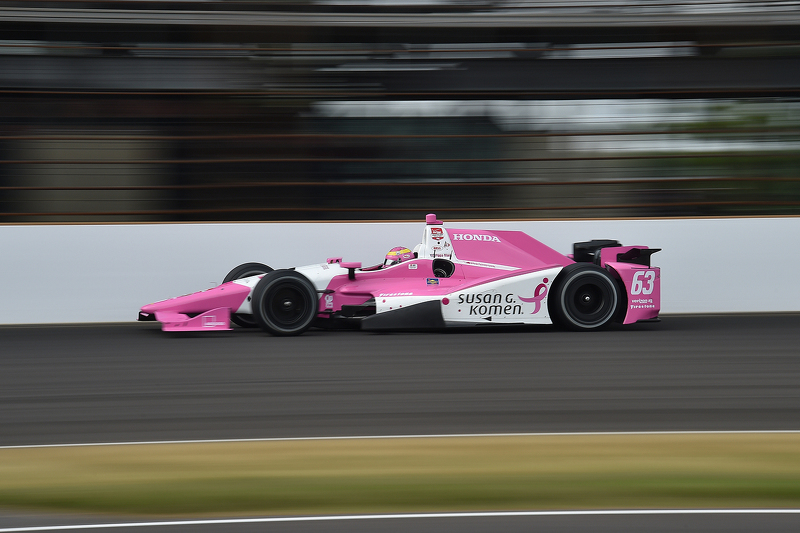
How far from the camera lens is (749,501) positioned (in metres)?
3.43

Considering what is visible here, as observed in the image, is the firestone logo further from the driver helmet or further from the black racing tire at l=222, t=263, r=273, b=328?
the black racing tire at l=222, t=263, r=273, b=328

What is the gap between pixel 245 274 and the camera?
957 centimetres

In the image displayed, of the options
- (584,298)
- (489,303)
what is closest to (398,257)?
(489,303)

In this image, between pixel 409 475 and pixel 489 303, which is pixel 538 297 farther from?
pixel 409 475

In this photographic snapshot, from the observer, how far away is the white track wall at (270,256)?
10070 millimetres

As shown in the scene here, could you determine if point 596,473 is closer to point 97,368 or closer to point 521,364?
point 521,364

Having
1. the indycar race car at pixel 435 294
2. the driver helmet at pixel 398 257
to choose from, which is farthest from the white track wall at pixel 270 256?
the driver helmet at pixel 398 257

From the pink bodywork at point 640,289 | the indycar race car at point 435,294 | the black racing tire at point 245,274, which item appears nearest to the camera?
the indycar race car at point 435,294

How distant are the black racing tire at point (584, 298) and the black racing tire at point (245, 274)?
3.54m

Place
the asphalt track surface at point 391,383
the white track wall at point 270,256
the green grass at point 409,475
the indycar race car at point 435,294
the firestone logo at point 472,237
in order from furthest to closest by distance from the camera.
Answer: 1. the white track wall at point 270,256
2. the firestone logo at point 472,237
3. the indycar race car at point 435,294
4. the asphalt track surface at point 391,383
5. the green grass at point 409,475

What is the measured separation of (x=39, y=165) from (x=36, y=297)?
1.95m

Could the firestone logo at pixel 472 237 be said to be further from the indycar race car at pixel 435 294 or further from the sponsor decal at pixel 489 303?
the sponsor decal at pixel 489 303

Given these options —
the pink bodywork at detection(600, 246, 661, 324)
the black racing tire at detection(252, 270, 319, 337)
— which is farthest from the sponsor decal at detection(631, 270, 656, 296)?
the black racing tire at detection(252, 270, 319, 337)

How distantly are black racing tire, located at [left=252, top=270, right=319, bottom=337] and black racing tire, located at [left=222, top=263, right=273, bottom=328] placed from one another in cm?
70
